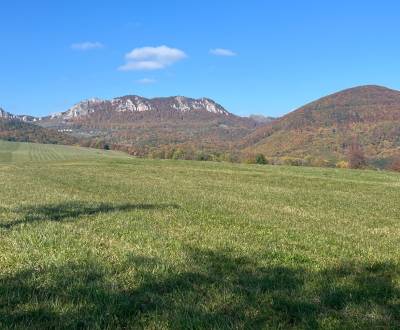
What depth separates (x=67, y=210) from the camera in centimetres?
1638

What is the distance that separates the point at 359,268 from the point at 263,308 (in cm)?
344

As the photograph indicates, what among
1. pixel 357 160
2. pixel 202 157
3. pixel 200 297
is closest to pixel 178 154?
pixel 202 157

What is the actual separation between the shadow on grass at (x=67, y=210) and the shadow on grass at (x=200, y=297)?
621 centimetres

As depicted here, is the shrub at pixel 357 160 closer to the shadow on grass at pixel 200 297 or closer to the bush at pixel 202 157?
the bush at pixel 202 157

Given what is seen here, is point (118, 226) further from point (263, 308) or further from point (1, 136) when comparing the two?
point (1, 136)

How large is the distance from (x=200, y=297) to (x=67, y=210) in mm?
10655

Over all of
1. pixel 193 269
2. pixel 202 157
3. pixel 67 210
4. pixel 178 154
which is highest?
pixel 193 269

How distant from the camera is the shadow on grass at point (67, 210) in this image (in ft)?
46.7

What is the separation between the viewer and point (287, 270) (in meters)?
8.56

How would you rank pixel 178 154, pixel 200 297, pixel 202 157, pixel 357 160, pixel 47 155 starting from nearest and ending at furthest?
pixel 200 297 < pixel 47 155 < pixel 357 160 < pixel 202 157 < pixel 178 154

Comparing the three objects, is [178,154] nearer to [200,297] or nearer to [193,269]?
[193,269]

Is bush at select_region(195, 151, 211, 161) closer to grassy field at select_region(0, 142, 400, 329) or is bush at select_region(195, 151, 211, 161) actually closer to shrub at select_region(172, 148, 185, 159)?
shrub at select_region(172, 148, 185, 159)

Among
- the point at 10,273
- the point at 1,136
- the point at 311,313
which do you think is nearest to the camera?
the point at 311,313

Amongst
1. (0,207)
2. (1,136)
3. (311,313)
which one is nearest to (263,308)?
(311,313)
